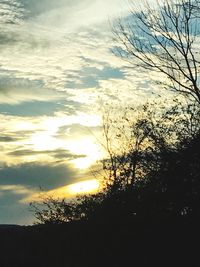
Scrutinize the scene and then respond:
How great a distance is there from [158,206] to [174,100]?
6.29 m

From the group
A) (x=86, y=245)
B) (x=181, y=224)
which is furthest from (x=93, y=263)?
(x=181, y=224)

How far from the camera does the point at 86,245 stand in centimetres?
1678

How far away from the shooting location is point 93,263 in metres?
16.5

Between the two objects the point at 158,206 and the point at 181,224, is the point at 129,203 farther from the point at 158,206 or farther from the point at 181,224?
the point at 181,224

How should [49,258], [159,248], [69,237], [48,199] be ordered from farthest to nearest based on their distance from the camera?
[48,199] → [49,258] → [69,237] → [159,248]

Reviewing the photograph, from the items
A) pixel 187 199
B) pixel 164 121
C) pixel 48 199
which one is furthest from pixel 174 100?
pixel 48 199

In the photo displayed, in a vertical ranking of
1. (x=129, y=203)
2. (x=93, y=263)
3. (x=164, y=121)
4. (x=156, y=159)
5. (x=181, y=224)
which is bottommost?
(x=93, y=263)

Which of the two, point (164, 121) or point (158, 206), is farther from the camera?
point (164, 121)

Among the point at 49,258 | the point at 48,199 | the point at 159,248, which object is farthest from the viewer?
the point at 48,199

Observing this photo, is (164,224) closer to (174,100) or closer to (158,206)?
(158,206)

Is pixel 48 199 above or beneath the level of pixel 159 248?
above

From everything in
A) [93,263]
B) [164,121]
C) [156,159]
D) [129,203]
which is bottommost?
[93,263]

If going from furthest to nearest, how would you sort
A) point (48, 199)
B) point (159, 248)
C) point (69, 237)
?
point (48, 199) < point (69, 237) < point (159, 248)

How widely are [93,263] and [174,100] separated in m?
9.06
